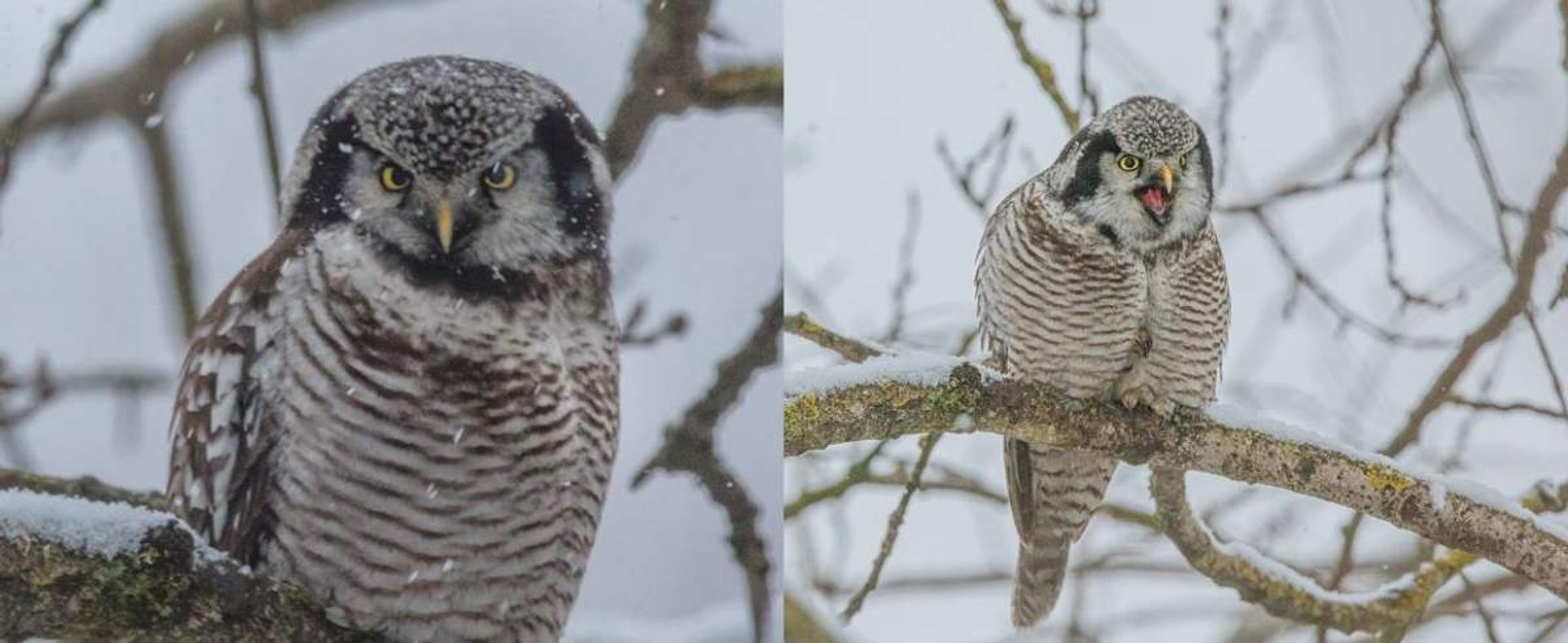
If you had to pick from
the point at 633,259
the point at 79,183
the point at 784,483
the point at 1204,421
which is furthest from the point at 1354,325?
the point at 79,183

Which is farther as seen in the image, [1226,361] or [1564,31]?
[1564,31]

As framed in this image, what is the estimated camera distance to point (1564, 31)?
1898 millimetres

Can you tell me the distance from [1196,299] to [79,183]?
3.55 feet

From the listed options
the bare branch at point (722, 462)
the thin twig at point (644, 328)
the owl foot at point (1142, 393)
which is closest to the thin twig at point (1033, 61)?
the owl foot at point (1142, 393)

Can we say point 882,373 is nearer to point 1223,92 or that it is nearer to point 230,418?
point 1223,92

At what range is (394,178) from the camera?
3.88ft

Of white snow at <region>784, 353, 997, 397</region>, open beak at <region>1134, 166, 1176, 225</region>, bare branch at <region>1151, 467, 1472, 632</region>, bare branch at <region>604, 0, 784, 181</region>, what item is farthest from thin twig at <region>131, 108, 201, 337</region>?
bare branch at <region>1151, 467, 1472, 632</region>

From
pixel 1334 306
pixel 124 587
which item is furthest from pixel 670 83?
pixel 1334 306

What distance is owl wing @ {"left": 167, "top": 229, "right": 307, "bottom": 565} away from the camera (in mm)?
1163

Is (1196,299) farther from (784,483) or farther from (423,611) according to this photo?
(423,611)

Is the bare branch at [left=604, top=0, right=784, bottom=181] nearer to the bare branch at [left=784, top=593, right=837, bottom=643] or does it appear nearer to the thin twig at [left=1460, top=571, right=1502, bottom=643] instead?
the bare branch at [left=784, top=593, right=837, bottom=643]

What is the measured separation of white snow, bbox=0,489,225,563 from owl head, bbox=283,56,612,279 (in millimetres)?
260

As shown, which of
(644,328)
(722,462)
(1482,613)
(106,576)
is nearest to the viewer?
(106,576)

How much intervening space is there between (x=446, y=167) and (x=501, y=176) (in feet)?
0.16
